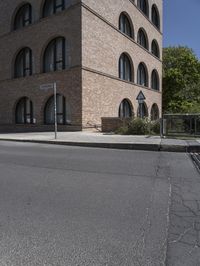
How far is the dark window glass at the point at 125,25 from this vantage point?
32300mm

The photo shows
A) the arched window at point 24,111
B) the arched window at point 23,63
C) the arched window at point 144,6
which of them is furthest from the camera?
the arched window at point 144,6

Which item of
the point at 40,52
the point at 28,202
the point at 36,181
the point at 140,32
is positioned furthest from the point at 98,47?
the point at 28,202

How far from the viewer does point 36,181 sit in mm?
7582

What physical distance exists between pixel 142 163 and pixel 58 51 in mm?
19208

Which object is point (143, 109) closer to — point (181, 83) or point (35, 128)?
point (181, 83)

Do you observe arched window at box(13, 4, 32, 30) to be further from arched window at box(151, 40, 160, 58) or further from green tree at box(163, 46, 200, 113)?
green tree at box(163, 46, 200, 113)

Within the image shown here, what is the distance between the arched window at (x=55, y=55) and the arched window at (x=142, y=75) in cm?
1166

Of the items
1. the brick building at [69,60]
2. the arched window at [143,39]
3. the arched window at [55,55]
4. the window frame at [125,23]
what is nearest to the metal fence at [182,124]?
the brick building at [69,60]

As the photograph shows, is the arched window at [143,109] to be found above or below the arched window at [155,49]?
below

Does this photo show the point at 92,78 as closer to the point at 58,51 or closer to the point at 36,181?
the point at 58,51

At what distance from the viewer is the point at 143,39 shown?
126 feet

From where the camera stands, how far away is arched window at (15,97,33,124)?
97.3ft

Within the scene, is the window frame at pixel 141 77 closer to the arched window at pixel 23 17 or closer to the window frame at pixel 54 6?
the window frame at pixel 54 6

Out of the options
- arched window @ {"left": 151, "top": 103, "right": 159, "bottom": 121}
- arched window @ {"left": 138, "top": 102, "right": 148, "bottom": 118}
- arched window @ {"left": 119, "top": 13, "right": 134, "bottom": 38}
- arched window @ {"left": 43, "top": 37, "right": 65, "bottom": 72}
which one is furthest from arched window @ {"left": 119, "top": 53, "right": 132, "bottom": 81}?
arched window @ {"left": 151, "top": 103, "right": 159, "bottom": 121}
